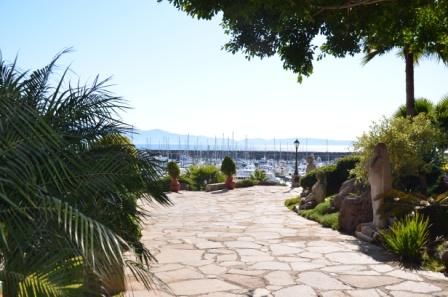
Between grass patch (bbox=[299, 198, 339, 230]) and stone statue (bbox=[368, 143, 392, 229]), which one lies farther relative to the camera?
grass patch (bbox=[299, 198, 339, 230])

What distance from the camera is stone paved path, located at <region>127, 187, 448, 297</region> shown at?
6.04 meters

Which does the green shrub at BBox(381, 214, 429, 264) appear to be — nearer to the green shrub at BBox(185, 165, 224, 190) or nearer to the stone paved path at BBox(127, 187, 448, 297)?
the stone paved path at BBox(127, 187, 448, 297)

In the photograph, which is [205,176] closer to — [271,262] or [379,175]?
[379,175]

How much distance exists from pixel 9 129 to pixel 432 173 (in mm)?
12488

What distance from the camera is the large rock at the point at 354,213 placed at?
10.6 m

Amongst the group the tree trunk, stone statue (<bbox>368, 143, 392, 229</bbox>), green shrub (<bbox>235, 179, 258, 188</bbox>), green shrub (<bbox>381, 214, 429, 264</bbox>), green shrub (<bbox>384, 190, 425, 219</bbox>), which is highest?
the tree trunk

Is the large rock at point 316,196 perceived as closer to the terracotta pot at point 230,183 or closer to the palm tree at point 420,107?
the palm tree at point 420,107

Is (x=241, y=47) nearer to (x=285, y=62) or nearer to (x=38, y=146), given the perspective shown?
(x=285, y=62)

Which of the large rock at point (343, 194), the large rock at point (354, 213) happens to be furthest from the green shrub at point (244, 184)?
the large rock at point (354, 213)

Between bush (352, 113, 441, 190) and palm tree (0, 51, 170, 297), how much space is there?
835cm

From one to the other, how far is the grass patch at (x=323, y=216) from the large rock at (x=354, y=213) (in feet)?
1.14

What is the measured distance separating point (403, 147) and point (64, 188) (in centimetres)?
1018

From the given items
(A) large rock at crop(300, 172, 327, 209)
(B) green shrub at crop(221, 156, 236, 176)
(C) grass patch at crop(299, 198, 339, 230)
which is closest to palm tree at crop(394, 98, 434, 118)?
(A) large rock at crop(300, 172, 327, 209)

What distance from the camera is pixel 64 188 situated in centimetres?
Answer: 359
